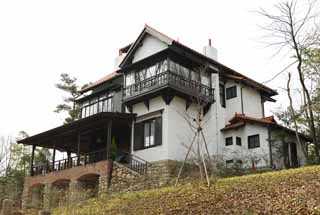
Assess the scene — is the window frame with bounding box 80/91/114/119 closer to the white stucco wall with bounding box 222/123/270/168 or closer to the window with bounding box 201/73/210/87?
the window with bounding box 201/73/210/87

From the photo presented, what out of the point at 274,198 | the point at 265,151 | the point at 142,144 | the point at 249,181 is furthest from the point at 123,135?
the point at 274,198

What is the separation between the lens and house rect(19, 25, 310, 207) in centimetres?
2506

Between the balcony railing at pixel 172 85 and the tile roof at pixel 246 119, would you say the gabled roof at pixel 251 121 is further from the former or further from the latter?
the balcony railing at pixel 172 85

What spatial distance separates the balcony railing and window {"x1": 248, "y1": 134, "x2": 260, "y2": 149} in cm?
344

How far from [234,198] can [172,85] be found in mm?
11747

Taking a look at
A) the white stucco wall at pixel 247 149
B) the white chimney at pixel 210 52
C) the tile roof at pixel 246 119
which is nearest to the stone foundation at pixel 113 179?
the white stucco wall at pixel 247 149

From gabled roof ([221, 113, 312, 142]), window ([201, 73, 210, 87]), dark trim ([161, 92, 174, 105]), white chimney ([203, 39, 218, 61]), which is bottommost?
gabled roof ([221, 113, 312, 142])

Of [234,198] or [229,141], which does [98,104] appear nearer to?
[229,141]

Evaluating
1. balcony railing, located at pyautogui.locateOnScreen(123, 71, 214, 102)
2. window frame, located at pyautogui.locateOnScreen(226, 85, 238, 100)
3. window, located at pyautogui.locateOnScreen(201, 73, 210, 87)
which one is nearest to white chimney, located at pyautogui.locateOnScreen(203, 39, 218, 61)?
window frame, located at pyautogui.locateOnScreen(226, 85, 238, 100)

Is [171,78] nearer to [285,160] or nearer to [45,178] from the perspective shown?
[285,160]

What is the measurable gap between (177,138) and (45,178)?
395 inches

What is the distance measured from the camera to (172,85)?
24.7 m

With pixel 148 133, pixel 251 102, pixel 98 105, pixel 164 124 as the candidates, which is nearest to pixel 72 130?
pixel 98 105

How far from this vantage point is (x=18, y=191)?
32.7 m
